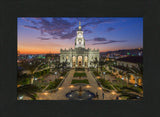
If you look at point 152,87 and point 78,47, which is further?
point 78,47

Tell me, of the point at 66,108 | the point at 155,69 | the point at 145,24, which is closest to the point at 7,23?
the point at 66,108

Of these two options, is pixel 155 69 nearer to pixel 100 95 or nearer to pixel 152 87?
pixel 152 87

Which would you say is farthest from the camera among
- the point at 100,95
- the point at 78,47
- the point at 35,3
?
the point at 78,47

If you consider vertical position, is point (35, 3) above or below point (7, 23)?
above

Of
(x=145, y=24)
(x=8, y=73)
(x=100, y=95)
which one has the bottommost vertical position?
(x=100, y=95)

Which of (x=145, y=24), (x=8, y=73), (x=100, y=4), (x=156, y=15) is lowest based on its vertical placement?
(x=8, y=73)

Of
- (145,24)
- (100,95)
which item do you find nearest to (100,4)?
(145,24)

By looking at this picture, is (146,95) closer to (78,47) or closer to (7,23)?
(7,23)

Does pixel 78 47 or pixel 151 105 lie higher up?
pixel 78 47

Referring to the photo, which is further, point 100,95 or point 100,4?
point 100,95

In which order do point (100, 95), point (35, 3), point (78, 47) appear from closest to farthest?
point (35, 3), point (100, 95), point (78, 47)
